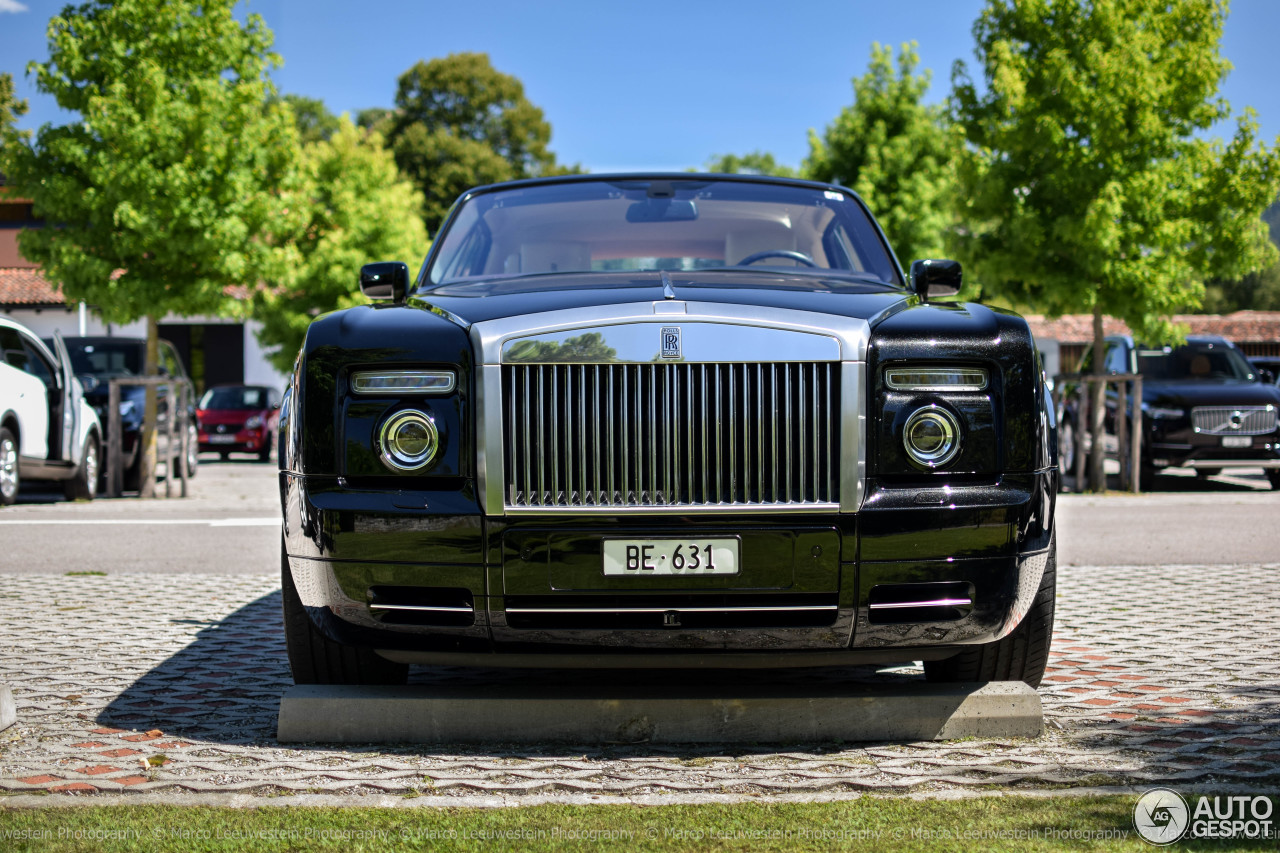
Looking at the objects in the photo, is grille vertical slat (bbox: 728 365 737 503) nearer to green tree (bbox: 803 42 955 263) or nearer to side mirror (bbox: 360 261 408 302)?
side mirror (bbox: 360 261 408 302)

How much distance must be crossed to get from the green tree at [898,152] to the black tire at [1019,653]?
93.6 feet

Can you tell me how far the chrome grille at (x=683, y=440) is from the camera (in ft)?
12.2

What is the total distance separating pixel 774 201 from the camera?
5.57 meters

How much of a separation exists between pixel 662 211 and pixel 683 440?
6.45ft

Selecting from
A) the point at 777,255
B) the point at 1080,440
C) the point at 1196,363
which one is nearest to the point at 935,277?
the point at 777,255

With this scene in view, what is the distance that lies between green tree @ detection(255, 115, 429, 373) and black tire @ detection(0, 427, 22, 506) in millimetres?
17347

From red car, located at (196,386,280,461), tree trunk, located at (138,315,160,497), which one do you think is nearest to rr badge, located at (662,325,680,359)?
tree trunk, located at (138,315,160,497)

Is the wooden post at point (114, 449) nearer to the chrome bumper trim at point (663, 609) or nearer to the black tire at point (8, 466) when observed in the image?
the black tire at point (8, 466)

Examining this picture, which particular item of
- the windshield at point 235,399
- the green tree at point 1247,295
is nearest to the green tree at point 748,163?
the green tree at point 1247,295

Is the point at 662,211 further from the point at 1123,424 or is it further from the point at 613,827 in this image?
the point at 1123,424

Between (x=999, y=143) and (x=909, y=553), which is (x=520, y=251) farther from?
(x=999, y=143)

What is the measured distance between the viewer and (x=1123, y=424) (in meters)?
16.2

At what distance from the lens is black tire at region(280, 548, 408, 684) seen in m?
4.30

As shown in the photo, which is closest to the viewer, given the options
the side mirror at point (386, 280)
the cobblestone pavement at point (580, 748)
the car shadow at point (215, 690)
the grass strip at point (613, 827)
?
the grass strip at point (613, 827)
